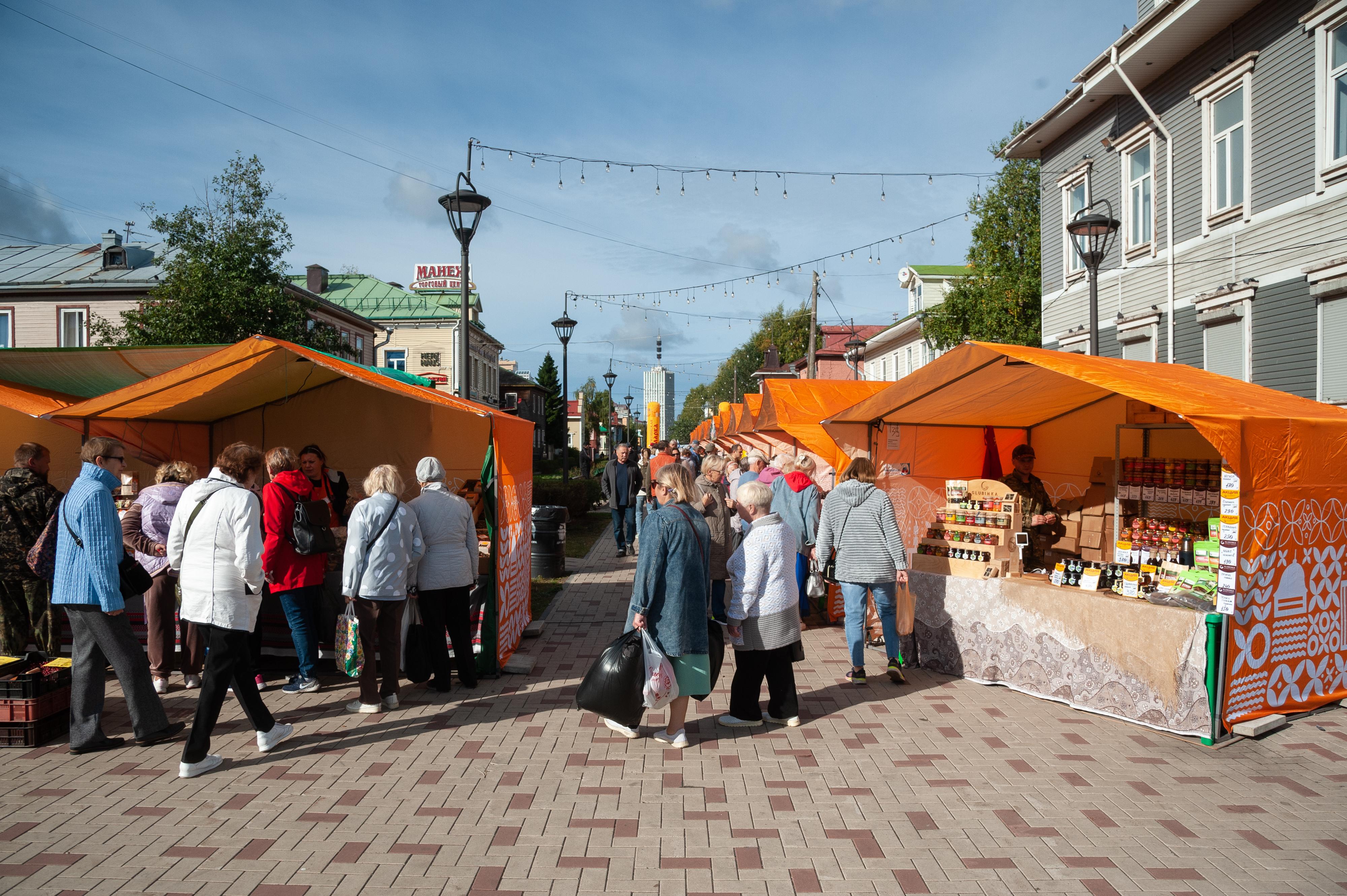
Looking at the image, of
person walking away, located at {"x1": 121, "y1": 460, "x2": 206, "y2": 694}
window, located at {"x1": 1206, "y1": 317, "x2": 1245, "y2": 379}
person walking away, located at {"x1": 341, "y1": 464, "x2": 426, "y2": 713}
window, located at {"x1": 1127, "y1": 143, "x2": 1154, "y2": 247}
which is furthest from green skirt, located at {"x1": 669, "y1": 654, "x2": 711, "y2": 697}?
window, located at {"x1": 1127, "y1": 143, "x2": 1154, "y2": 247}

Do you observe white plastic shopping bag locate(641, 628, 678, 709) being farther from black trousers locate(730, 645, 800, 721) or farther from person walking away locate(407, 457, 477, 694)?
person walking away locate(407, 457, 477, 694)

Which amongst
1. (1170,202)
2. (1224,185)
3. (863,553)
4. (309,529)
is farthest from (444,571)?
(1170,202)

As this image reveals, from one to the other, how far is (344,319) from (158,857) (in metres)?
44.1

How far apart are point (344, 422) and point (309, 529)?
4846 millimetres

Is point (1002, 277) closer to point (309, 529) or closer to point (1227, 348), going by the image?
point (1227, 348)

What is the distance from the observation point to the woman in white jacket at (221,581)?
192 inches

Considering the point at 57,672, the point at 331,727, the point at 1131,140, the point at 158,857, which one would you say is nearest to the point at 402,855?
the point at 158,857

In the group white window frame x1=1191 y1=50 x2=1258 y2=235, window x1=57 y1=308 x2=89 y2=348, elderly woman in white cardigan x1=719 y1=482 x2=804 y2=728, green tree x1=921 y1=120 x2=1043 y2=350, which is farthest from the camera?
window x1=57 y1=308 x2=89 y2=348

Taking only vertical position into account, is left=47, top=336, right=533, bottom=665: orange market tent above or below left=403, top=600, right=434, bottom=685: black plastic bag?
above

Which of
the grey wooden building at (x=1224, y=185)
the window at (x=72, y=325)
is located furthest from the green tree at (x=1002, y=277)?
the window at (x=72, y=325)

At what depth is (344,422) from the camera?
1100 cm

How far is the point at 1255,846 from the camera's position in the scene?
13.1 ft

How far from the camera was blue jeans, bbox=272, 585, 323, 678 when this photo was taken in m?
6.53

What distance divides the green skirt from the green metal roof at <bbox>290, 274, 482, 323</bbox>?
52.0m
